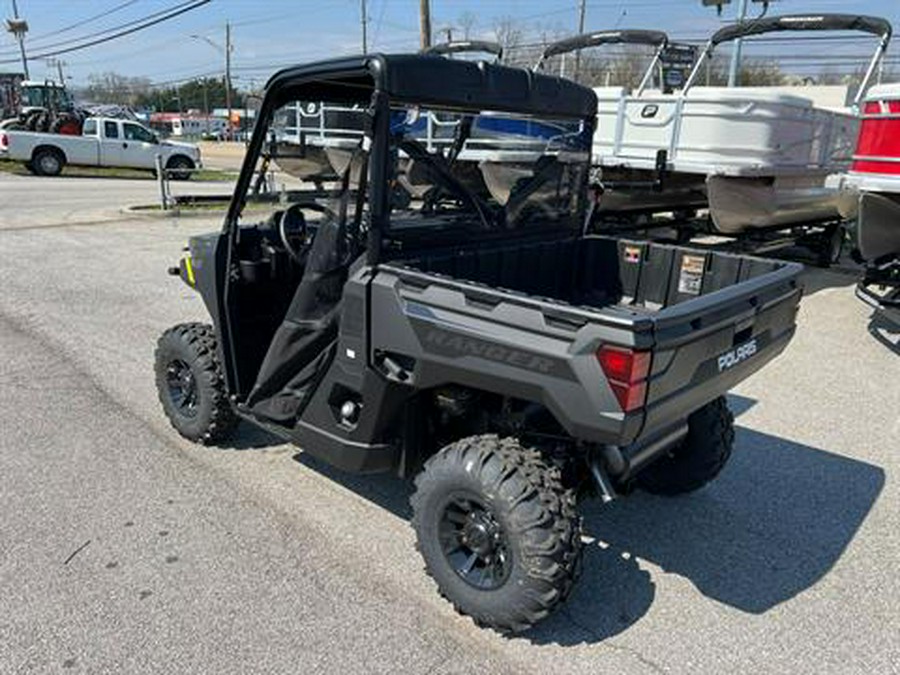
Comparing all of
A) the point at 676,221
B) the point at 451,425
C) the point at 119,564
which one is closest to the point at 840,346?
the point at 676,221

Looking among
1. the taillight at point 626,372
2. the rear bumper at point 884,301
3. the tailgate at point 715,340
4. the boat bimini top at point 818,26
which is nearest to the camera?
the taillight at point 626,372

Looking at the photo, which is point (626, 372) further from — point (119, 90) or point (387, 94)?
point (119, 90)

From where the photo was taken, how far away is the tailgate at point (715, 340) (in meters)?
2.34

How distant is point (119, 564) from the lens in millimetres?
2994

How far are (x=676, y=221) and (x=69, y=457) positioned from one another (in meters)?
7.78

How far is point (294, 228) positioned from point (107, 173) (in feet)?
75.2

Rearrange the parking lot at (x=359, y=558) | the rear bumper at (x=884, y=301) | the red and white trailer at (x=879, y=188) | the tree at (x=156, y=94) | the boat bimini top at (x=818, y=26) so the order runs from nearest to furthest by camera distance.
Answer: the parking lot at (x=359, y=558)
the red and white trailer at (x=879, y=188)
the rear bumper at (x=884, y=301)
the boat bimini top at (x=818, y=26)
the tree at (x=156, y=94)

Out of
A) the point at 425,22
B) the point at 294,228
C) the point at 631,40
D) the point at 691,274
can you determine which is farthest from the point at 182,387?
the point at 425,22

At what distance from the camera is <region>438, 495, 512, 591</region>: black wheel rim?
269 cm

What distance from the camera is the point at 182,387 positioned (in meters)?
4.12

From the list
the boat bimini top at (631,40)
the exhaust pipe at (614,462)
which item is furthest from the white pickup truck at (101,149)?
the exhaust pipe at (614,462)

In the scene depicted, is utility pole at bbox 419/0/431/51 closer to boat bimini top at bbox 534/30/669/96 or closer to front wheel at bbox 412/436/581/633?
boat bimini top at bbox 534/30/669/96

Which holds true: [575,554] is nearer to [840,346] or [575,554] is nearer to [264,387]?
[264,387]

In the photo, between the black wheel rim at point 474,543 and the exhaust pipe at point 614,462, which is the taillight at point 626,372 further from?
the black wheel rim at point 474,543
